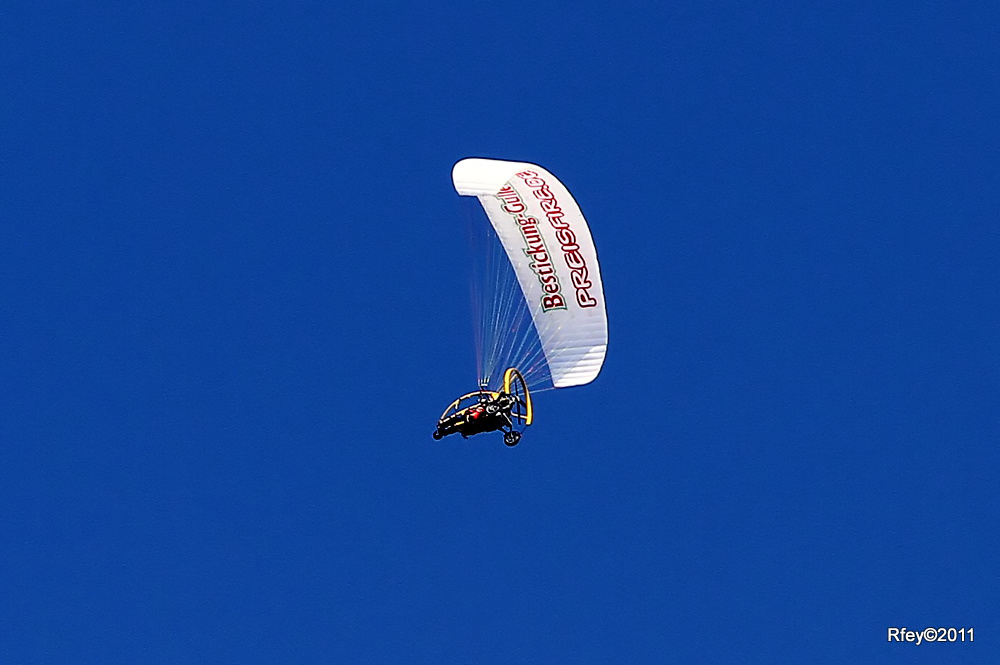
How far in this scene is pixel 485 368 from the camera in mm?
28250

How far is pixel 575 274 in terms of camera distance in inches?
1129

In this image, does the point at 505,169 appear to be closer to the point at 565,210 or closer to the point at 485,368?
the point at 565,210

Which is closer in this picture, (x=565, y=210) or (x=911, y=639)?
(x=565, y=210)

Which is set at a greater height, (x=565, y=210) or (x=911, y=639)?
(x=565, y=210)

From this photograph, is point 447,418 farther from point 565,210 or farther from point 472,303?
point 565,210

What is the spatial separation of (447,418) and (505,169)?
4208mm

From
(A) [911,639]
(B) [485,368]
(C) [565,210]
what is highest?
(C) [565,210]

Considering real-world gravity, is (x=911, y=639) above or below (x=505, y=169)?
below

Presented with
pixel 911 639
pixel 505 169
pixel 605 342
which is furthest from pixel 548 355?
pixel 911 639

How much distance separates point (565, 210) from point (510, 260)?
4.21ft

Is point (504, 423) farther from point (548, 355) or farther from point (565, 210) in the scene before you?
point (565, 210)

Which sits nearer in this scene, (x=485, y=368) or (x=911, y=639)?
(x=485, y=368)

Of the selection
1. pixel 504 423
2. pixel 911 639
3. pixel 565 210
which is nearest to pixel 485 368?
pixel 504 423

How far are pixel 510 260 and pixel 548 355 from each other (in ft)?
5.46
